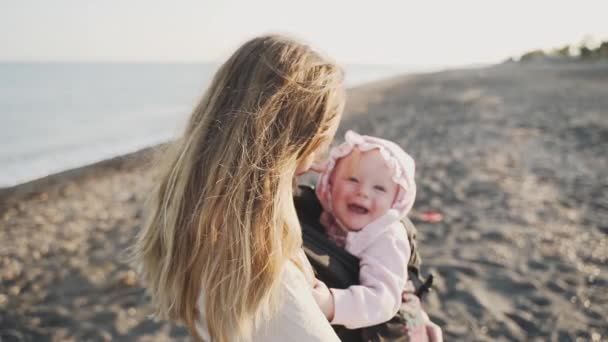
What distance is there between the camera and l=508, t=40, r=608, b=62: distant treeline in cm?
3107

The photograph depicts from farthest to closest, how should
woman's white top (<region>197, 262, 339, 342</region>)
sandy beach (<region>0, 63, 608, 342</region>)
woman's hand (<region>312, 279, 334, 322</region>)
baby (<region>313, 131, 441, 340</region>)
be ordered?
1. sandy beach (<region>0, 63, 608, 342</region>)
2. baby (<region>313, 131, 441, 340</region>)
3. woman's hand (<region>312, 279, 334, 322</region>)
4. woman's white top (<region>197, 262, 339, 342</region>)

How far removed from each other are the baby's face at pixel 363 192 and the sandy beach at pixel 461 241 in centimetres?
97

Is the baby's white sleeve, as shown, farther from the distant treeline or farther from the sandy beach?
the distant treeline

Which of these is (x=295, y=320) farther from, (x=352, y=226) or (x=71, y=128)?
(x=71, y=128)

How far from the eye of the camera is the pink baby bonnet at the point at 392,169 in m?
2.12

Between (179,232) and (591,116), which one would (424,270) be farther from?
(591,116)

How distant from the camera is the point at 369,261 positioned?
1828 mm

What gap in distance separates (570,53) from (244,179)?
43868 mm

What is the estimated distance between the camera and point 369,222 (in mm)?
2053

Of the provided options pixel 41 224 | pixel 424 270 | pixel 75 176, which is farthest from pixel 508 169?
pixel 75 176

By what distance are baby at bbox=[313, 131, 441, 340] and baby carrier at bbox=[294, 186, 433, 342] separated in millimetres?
45

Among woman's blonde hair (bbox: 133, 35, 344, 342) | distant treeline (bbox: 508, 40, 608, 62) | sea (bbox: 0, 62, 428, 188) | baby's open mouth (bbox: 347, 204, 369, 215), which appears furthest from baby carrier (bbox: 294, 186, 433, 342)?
distant treeline (bbox: 508, 40, 608, 62)

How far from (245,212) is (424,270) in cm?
360

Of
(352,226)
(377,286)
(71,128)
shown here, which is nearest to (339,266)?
(377,286)
